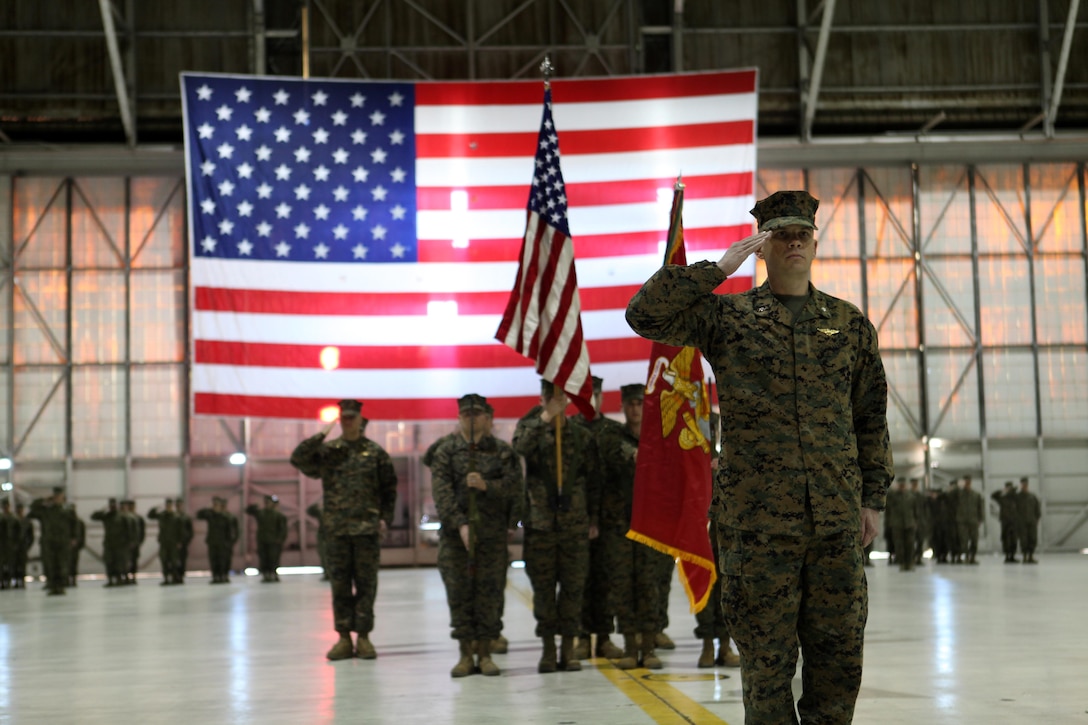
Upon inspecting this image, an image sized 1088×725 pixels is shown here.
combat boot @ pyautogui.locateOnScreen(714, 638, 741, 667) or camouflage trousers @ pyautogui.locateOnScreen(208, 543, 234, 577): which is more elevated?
combat boot @ pyautogui.locateOnScreen(714, 638, 741, 667)

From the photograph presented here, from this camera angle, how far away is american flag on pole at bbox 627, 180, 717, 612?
23.3 feet

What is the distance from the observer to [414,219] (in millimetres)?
15297

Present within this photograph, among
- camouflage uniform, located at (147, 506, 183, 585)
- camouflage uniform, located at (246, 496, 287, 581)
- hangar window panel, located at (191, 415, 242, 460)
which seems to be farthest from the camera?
hangar window panel, located at (191, 415, 242, 460)

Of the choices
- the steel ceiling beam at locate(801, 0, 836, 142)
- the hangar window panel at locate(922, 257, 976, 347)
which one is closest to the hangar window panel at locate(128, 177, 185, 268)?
the steel ceiling beam at locate(801, 0, 836, 142)

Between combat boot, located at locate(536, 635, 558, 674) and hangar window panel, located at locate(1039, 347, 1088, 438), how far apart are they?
785 inches

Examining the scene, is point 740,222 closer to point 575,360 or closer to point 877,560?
point 575,360

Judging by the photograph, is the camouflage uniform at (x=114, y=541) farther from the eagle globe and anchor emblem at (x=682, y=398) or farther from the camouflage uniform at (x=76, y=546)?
the eagle globe and anchor emblem at (x=682, y=398)

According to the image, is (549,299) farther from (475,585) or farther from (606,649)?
(606,649)

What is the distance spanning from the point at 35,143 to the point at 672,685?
20.0 metres

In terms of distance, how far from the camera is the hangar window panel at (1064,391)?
82.6 ft

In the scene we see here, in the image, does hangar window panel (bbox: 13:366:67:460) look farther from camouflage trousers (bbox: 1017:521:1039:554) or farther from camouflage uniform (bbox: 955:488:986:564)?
camouflage trousers (bbox: 1017:521:1039:554)

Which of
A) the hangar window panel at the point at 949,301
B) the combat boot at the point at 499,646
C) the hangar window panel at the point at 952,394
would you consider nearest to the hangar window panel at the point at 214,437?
the hangar window panel at the point at 952,394

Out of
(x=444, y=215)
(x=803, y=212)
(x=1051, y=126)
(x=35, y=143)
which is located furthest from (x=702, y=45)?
(x=803, y=212)

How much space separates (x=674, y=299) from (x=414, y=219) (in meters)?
11.9
